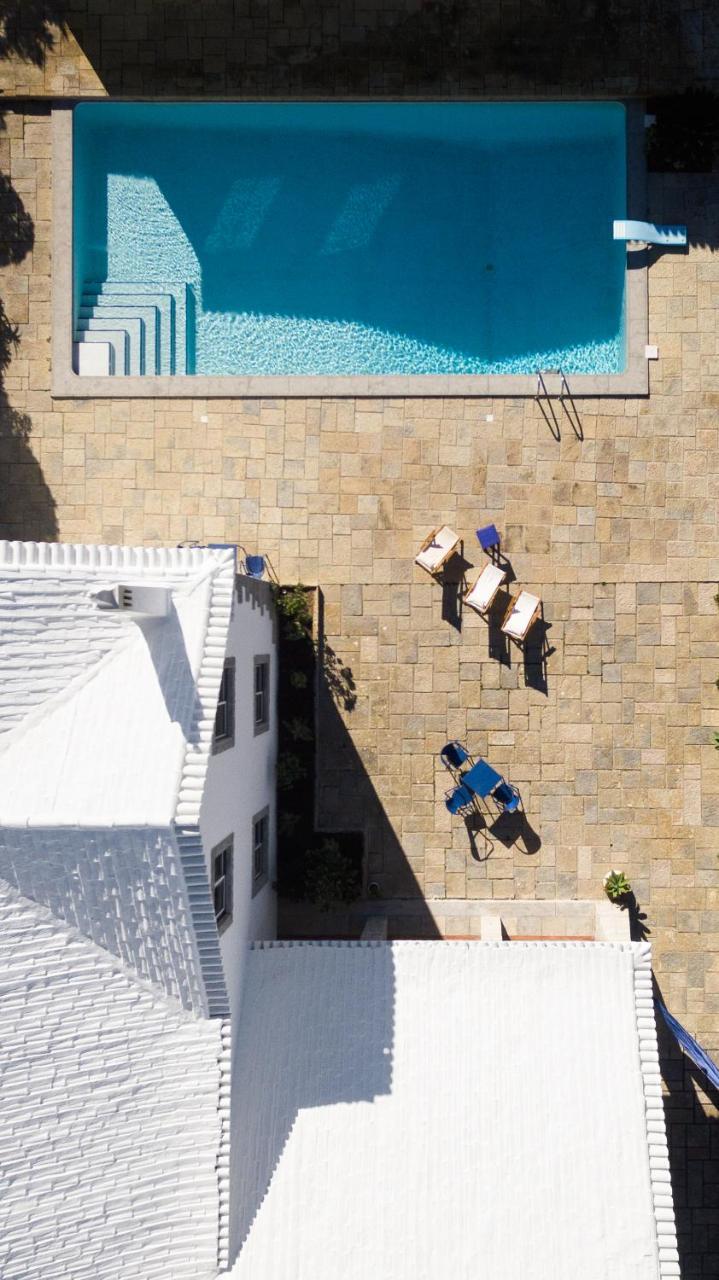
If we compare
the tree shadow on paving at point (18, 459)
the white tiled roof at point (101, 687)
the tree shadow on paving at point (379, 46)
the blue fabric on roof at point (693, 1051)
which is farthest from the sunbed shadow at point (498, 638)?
the tree shadow on paving at point (379, 46)

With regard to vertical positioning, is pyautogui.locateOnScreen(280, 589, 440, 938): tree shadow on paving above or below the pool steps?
below

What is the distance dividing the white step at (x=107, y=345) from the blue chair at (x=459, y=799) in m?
9.66

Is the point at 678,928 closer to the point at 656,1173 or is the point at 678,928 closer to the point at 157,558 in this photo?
the point at 656,1173

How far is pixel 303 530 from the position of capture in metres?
16.6

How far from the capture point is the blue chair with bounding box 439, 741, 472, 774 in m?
16.1

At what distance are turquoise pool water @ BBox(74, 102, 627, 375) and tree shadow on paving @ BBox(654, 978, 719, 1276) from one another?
1248 cm

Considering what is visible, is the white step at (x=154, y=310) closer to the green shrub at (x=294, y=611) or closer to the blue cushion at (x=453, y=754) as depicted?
the green shrub at (x=294, y=611)

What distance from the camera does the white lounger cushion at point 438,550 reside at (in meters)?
15.9

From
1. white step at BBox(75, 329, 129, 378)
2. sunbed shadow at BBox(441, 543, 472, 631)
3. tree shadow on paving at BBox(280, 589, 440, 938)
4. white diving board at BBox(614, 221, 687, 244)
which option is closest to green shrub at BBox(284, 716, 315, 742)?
tree shadow on paving at BBox(280, 589, 440, 938)

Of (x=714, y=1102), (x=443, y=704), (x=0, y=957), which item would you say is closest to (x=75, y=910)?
(x=0, y=957)

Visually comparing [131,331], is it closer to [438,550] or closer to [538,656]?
[438,550]

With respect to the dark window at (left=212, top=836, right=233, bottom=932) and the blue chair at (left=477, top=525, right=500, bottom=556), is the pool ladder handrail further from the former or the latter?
the dark window at (left=212, top=836, right=233, bottom=932)

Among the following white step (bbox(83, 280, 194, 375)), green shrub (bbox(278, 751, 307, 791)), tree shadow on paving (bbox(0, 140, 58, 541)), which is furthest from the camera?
white step (bbox(83, 280, 194, 375))

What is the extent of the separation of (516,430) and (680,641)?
4.76 m
